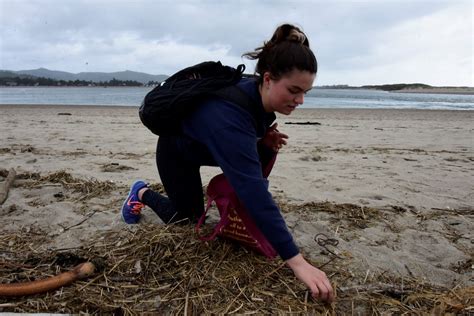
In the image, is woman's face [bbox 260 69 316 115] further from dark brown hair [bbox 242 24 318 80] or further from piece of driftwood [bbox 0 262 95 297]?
piece of driftwood [bbox 0 262 95 297]

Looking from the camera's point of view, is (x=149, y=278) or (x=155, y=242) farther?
(x=155, y=242)

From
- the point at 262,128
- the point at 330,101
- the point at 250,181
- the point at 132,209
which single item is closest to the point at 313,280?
the point at 250,181

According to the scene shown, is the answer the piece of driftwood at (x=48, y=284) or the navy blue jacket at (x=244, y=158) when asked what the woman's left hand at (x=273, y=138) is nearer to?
the navy blue jacket at (x=244, y=158)

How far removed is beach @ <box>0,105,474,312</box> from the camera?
237 cm

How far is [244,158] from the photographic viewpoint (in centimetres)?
179

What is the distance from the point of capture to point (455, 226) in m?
2.81

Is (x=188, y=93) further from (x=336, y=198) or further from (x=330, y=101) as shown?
(x=330, y=101)

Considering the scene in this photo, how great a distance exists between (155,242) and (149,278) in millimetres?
300

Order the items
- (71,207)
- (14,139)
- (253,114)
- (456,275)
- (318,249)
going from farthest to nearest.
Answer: (14,139) < (71,207) < (318,249) < (456,275) < (253,114)

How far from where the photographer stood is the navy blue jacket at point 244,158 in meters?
1.73

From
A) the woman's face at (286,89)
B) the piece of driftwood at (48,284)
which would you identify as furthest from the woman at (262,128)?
the piece of driftwood at (48,284)

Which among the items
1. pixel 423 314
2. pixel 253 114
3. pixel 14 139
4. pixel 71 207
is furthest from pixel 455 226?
pixel 14 139

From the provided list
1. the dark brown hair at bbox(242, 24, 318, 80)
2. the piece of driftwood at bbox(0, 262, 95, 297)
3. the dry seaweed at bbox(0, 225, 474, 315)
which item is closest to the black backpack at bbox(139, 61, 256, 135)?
the dark brown hair at bbox(242, 24, 318, 80)

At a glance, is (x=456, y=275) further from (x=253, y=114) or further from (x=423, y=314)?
(x=253, y=114)
